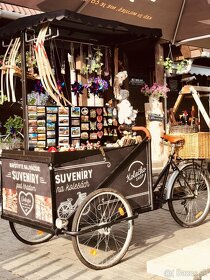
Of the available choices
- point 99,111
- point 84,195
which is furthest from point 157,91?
point 84,195

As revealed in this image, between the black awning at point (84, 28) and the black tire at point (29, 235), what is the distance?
2253 millimetres

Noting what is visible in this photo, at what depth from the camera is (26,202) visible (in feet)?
14.7

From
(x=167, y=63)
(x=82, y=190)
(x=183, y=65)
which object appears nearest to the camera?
(x=82, y=190)

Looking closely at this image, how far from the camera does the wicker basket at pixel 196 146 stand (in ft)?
18.9

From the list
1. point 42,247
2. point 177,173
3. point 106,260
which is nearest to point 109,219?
→ point 106,260

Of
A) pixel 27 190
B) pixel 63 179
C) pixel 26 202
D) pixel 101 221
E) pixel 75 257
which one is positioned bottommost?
pixel 75 257

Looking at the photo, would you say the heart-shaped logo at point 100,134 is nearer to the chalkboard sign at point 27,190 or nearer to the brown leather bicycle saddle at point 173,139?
the brown leather bicycle saddle at point 173,139

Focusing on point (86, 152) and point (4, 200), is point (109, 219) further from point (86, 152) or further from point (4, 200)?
point (4, 200)

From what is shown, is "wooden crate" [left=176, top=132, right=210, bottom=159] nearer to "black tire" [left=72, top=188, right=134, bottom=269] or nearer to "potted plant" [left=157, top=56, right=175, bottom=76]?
"black tire" [left=72, top=188, right=134, bottom=269]

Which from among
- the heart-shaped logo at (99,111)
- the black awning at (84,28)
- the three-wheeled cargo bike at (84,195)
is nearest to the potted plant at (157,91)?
the heart-shaped logo at (99,111)

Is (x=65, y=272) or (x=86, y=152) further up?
(x=86, y=152)

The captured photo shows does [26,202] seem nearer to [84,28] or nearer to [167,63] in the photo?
[84,28]

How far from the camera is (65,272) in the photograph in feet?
13.5

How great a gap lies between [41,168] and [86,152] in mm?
480
